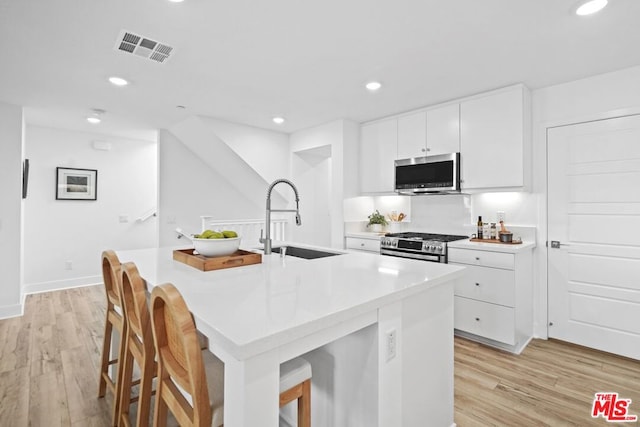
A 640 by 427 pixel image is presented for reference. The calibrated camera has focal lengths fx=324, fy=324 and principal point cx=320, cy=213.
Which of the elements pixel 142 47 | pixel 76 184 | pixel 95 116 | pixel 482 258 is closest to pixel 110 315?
pixel 142 47

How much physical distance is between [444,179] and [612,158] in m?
1.33

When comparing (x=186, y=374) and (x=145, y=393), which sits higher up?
(x=186, y=374)

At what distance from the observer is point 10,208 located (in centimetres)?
353

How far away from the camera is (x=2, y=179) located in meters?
3.47

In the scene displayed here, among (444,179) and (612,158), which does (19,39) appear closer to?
(444,179)

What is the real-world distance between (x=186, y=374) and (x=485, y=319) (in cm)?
269

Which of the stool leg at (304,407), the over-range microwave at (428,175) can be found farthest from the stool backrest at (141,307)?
the over-range microwave at (428,175)

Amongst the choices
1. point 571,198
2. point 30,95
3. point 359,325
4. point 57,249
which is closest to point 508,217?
point 571,198

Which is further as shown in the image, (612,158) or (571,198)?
(571,198)

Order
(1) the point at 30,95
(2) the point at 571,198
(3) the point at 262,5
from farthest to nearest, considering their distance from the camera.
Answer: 1. (1) the point at 30,95
2. (2) the point at 571,198
3. (3) the point at 262,5

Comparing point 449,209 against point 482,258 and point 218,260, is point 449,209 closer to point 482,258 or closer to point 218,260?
point 482,258

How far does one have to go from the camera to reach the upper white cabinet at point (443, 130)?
131 inches

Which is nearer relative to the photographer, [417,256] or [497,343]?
[497,343]

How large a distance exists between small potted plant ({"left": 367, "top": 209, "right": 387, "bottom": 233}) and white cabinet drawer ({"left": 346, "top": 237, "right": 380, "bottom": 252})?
34cm
